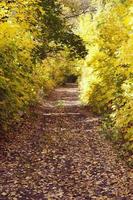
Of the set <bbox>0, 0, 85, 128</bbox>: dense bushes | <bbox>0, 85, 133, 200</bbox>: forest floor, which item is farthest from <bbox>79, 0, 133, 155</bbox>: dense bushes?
<bbox>0, 0, 85, 128</bbox>: dense bushes

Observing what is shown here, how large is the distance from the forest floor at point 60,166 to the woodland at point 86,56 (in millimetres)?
540

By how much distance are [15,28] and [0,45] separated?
864 mm

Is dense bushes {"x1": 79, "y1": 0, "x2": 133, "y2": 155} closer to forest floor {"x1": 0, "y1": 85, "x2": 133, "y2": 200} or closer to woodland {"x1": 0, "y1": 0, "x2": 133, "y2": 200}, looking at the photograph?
woodland {"x1": 0, "y1": 0, "x2": 133, "y2": 200}

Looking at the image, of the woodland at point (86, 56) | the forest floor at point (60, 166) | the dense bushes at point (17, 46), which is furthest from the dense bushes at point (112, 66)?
the dense bushes at point (17, 46)

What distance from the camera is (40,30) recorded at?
21.8 metres

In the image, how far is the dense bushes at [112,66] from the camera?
1313cm

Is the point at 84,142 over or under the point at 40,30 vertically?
under

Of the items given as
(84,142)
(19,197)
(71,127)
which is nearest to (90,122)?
(71,127)

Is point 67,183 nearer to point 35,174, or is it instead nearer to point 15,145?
point 35,174

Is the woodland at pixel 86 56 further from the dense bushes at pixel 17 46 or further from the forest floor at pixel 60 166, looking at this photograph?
the forest floor at pixel 60 166

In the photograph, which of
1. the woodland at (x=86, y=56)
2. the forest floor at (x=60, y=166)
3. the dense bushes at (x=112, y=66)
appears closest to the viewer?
the forest floor at (x=60, y=166)

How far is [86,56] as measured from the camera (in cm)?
2347

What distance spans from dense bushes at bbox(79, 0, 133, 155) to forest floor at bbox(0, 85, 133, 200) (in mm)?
1139

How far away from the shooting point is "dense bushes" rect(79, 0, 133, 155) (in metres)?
13.1
